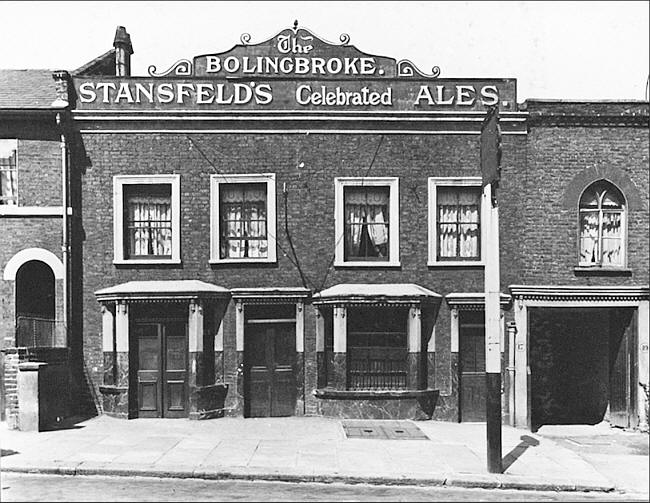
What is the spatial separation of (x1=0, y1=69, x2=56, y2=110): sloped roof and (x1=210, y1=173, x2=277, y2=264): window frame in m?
4.32

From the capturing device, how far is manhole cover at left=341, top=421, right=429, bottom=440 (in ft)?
50.0

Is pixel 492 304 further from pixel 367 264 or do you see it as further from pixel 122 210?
pixel 122 210

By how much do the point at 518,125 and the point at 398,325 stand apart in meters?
5.46

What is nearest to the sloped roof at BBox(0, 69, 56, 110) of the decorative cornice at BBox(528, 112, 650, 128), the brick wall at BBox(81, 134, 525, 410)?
the brick wall at BBox(81, 134, 525, 410)

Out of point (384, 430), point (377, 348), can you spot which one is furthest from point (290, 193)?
point (384, 430)

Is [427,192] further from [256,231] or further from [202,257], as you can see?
[202,257]

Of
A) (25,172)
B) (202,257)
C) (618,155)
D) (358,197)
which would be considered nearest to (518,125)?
(618,155)

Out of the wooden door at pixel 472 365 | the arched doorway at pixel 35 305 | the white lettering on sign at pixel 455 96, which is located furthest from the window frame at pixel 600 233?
the arched doorway at pixel 35 305

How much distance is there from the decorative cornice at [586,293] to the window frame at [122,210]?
8.09 meters

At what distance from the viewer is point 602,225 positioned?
680 inches

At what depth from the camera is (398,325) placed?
17500 millimetres

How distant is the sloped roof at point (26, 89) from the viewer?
17547 mm

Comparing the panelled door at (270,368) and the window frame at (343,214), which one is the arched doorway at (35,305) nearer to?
the panelled door at (270,368)

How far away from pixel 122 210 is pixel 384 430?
25.7 ft
